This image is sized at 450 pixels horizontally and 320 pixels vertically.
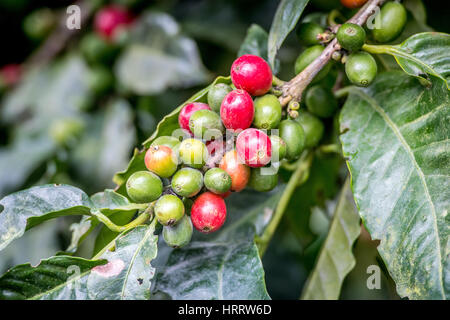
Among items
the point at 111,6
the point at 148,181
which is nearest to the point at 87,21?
the point at 111,6

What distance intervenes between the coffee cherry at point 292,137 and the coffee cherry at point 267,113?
0.02 m

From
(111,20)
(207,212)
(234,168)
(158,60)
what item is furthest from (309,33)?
(111,20)

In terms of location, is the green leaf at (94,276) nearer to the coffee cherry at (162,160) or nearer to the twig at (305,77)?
the coffee cherry at (162,160)

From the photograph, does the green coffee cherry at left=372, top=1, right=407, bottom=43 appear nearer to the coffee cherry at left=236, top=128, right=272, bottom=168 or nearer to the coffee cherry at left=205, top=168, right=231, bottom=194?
the coffee cherry at left=236, top=128, right=272, bottom=168

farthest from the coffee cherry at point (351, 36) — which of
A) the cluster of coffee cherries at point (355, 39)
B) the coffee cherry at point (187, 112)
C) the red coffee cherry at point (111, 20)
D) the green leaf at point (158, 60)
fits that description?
the red coffee cherry at point (111, 20)

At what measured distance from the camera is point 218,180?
2.73 feet

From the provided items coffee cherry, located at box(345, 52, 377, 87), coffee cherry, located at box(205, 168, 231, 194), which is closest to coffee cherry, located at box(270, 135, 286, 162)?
coffee cherry, located at box(205, 168, 231, 194)

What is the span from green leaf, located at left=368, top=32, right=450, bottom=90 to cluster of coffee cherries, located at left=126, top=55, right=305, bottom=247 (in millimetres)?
263

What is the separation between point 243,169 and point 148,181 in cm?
20

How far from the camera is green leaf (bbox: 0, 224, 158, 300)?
83cm

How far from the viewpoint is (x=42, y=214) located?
859 millimetres

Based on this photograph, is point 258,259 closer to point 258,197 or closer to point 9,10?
point 258,197

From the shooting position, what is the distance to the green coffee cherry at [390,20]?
37.7 inches

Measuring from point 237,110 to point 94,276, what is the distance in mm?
436
